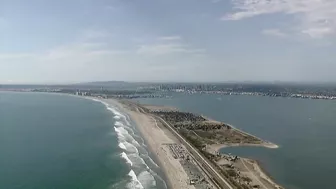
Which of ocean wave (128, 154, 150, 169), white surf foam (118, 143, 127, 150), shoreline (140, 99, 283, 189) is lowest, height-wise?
shoreline (140, 99, 283, 189)

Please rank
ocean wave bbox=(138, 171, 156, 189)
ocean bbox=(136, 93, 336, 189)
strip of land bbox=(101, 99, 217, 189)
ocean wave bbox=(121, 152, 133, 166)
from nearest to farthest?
ocean wave bbox=(138, 171, 156, 189), strip of land bbox=(101, 99, 217, 189), ocean bbox=(136, 93, 336, 189), ocean wave bbox=(121, 152, 133, 166)

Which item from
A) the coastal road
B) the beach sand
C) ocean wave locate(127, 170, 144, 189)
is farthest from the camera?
the beach sand

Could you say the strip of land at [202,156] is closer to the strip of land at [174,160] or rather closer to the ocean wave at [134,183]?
the strip of land at [174,160]

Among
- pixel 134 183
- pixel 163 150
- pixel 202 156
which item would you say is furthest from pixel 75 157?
pixel 202 156

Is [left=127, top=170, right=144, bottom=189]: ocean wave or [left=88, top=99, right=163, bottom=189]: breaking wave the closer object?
[left=127, top=170, right=144, bottom=189]: ocean wave

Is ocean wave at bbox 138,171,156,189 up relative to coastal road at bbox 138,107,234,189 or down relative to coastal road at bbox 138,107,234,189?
down

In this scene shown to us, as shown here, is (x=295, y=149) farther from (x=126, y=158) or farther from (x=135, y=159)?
(x=126, y=158)

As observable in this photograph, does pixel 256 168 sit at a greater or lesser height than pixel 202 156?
lesser

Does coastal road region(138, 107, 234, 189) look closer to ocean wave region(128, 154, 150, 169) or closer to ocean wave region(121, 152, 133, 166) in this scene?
ocean wave region(128, 154, 150, 169)

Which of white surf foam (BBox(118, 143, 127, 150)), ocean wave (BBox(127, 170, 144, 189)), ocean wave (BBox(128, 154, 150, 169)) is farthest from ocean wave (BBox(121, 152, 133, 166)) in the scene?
ocean wave (BBox(127, 170, 144, 189))
